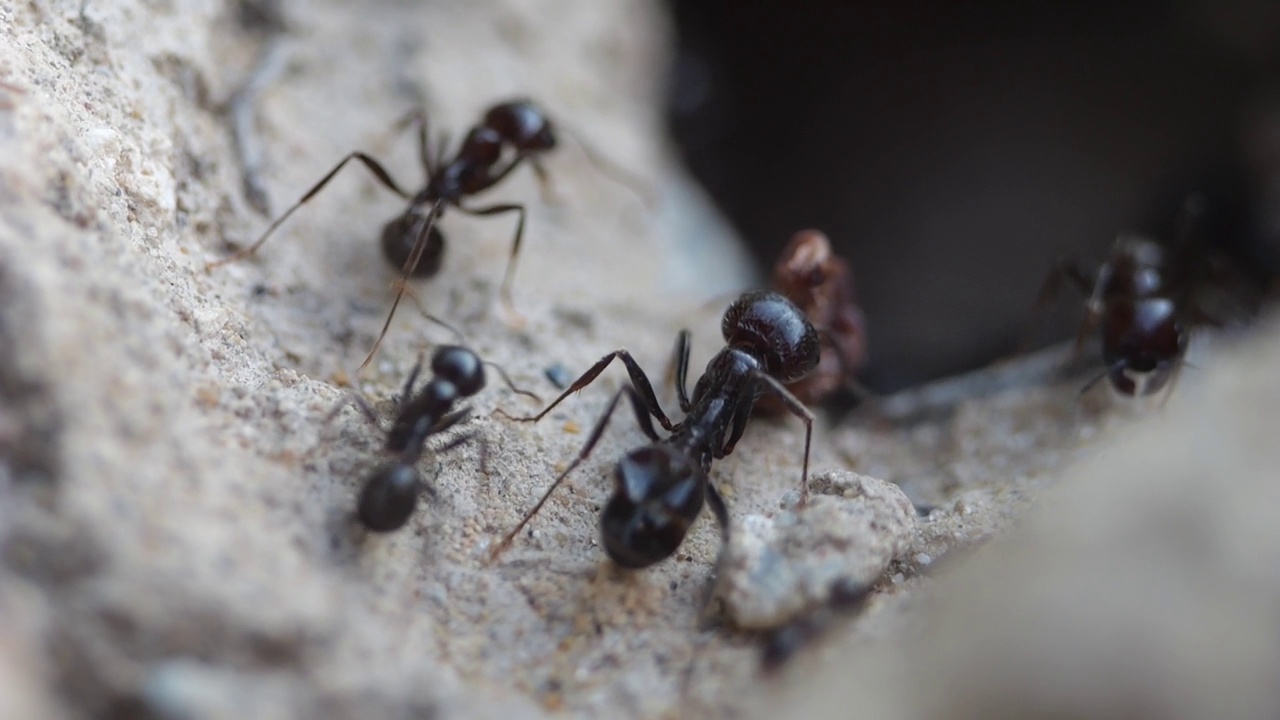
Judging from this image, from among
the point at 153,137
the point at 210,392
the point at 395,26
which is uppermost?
the point at 395,26

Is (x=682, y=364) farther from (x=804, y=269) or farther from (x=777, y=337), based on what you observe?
(x=804, y=269)

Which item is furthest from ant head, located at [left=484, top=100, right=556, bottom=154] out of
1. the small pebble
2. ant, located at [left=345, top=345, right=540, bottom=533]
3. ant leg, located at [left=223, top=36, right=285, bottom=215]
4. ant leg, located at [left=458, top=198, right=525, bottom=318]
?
ant, located at [left=345, top=345, right=540, bottom=533]

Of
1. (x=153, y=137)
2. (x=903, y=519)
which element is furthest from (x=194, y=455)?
(x=903, y=519)

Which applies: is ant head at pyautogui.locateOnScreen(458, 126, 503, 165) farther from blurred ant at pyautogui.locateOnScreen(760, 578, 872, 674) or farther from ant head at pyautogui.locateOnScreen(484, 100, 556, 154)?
blurred ant at pyautogui.locateOnScreen(760, 578, 872, 674)

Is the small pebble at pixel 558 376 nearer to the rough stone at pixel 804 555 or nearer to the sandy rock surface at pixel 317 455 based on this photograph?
the sandy rock surface at pixel 317 455

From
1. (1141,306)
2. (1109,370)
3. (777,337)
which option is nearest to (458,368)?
(777,337)

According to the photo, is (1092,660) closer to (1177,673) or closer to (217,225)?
(1177,673)
